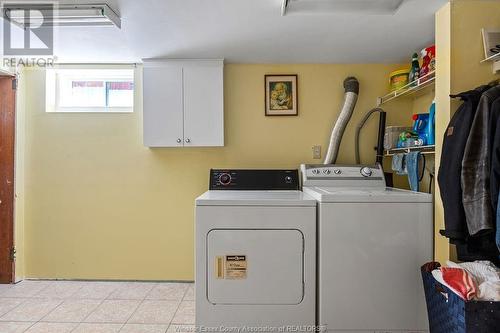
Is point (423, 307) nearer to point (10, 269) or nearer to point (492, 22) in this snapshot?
point (492, 22)

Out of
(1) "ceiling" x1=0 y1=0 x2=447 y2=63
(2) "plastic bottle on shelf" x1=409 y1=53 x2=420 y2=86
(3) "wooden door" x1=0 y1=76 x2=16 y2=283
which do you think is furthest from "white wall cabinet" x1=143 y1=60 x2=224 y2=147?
(2) "plastic bottle on shelf" x1=409 y1=53 x2=420 y2=86

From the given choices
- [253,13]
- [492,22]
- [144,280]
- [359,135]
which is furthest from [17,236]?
[492,22]

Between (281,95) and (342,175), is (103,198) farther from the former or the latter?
(342,175)

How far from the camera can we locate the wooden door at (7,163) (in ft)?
9.19

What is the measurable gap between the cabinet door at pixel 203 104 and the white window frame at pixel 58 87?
597 millimetres

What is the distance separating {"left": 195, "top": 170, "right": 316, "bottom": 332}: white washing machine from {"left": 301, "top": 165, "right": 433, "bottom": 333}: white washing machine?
88 mm

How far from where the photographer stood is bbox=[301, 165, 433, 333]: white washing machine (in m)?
1.72

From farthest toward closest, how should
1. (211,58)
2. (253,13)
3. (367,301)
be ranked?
(211,58) < (253,13) < (367,301)

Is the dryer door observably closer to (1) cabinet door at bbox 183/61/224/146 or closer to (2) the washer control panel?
(2) the washer control panel

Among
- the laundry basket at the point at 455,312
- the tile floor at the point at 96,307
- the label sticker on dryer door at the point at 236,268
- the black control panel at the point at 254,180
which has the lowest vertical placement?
the tile floor at the point at 96,307

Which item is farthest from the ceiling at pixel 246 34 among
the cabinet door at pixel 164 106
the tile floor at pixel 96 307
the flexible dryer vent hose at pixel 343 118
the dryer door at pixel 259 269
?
the tile floor at pixel 96 307

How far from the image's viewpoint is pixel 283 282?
175cm

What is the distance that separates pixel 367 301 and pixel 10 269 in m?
3.05

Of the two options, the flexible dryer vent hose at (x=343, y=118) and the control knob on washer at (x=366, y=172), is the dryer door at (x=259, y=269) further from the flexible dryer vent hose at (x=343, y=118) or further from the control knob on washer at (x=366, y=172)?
the flexible dryer vent hose at (x=343, y=118)
